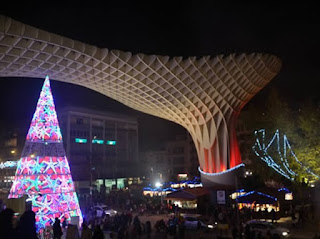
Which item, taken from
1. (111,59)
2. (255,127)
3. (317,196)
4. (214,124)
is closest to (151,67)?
(111,59)

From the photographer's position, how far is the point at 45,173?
15.2 m

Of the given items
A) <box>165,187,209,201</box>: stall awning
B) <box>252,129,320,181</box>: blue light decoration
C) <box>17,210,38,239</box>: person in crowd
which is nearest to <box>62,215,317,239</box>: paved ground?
<box>252,129,320,181</box>: blue light decoration

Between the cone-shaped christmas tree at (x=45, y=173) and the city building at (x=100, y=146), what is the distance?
39320 millimetres

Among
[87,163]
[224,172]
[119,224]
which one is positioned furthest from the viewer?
[87,163]

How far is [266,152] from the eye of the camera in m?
27.3

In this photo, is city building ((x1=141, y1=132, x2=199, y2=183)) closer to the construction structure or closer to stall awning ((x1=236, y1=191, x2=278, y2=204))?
the construction structure

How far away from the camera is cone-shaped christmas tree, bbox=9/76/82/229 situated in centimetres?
1483

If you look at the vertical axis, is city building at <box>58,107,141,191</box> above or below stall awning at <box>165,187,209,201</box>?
above

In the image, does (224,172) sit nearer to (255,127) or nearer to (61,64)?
(255,127)

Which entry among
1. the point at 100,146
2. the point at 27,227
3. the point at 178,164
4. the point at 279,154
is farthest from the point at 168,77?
the point at 178,164

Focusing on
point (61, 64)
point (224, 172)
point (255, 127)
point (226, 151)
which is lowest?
point (224, 172)

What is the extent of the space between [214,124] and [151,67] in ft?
31.0

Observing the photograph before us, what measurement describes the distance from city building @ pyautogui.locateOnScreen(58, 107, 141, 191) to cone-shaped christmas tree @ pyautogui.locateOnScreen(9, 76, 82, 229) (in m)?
39.3

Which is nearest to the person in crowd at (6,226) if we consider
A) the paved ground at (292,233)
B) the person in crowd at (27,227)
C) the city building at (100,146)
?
the person in crowd at (27,227)
